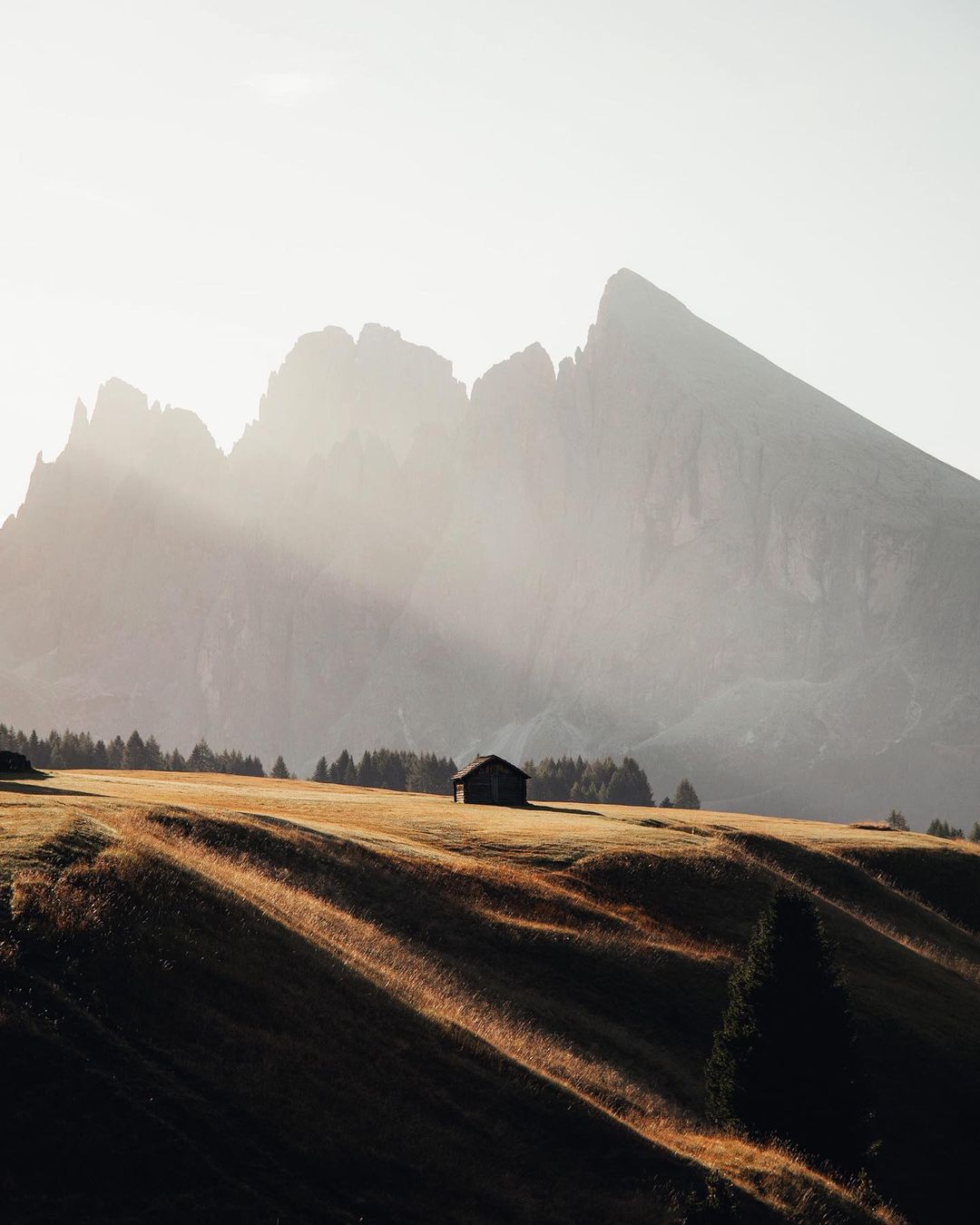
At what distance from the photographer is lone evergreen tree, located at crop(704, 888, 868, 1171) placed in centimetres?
2864

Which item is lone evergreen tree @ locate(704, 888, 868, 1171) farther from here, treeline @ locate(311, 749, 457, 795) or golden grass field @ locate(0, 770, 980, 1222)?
treeline @ locate(311, 749, 457, 795)

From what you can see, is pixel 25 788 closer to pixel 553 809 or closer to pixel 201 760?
pixel 553 809

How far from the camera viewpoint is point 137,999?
22.1 m

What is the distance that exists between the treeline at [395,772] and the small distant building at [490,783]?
7559cm

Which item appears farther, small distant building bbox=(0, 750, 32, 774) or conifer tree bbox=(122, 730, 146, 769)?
conifer tree bbox=(122, 730, 146, 769)

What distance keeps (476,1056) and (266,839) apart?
18.5m

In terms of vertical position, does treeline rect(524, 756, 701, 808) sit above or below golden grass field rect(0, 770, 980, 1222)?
above

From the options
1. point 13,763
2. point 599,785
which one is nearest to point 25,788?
point 13,763

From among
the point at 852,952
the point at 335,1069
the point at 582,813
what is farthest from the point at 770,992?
the point at 582,813

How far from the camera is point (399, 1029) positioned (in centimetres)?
2564

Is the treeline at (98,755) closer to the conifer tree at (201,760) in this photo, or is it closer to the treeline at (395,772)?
the conifer tree at (201,760)

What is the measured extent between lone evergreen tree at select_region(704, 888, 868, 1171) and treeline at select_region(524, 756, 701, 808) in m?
125

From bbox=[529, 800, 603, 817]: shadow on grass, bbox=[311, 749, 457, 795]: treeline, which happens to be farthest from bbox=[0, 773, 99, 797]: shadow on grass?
bbox=[311, 749, 457, 795]: treeline

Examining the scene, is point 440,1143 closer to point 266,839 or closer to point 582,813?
point 266,839
